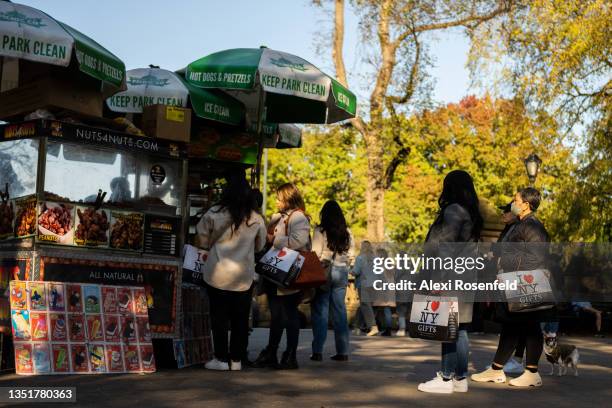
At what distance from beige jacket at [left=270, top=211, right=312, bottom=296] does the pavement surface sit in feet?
4.41

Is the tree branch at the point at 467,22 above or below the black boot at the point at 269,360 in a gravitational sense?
above

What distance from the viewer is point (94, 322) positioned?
8.66 m

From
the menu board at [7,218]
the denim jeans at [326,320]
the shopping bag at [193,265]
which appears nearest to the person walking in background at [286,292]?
the shopping bag at [193,265]

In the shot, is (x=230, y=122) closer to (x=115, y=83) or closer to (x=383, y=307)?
(x=115, y=83)

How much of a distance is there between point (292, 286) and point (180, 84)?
3723mm

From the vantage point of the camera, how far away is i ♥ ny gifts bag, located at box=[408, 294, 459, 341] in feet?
26.4

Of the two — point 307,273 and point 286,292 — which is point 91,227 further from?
point 307,273

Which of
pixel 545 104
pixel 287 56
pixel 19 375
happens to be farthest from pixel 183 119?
pixel 545 104

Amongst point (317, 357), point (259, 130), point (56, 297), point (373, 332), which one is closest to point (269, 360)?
point (317, 357)

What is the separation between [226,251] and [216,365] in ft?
3.94

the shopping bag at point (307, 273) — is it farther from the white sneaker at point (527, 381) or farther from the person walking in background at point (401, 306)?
the person walking in background at point (401, 306)

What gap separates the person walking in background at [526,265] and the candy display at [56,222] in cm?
423

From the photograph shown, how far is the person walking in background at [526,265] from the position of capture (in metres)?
8.94

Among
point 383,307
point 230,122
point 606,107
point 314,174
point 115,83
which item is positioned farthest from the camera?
point 314,174
